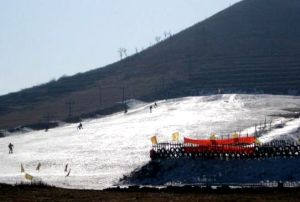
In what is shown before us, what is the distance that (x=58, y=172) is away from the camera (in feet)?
165

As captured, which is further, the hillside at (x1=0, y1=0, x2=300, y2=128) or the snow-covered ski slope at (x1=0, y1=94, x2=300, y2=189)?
the hillside at (x1=0, y1=0, x2=300, y2=128)

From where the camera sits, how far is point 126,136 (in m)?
78.3

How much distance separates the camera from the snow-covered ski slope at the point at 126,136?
49.1 metres

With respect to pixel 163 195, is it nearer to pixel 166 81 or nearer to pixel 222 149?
pixel 222 149

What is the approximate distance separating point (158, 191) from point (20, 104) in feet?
448

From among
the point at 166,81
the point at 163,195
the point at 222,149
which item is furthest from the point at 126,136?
the point at 166,81

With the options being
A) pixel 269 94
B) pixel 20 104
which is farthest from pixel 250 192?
pixel 20 104

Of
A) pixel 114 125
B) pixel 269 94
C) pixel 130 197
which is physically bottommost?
pixel 130 197

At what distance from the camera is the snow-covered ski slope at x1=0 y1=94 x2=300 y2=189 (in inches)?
1932

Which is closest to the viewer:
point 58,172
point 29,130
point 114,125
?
point 58,172

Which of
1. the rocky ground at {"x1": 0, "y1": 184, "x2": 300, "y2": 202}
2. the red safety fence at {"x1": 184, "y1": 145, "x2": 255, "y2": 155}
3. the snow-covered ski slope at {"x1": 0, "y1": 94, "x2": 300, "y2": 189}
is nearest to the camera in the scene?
the rocky ground at {"x1": 0, "y1": 184, "x2": 300, "y2": 202}

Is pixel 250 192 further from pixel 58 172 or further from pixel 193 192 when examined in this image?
pixel 58 172

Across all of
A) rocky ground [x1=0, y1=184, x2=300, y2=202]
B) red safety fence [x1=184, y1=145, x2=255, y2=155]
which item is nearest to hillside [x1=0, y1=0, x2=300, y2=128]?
red safety fence [x1=184, y1=145, x2=255, y2=155]

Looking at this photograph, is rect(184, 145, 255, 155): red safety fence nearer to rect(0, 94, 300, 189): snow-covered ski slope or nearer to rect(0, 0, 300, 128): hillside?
rect(0, 94, 300, 189): snow-covered ski slope
